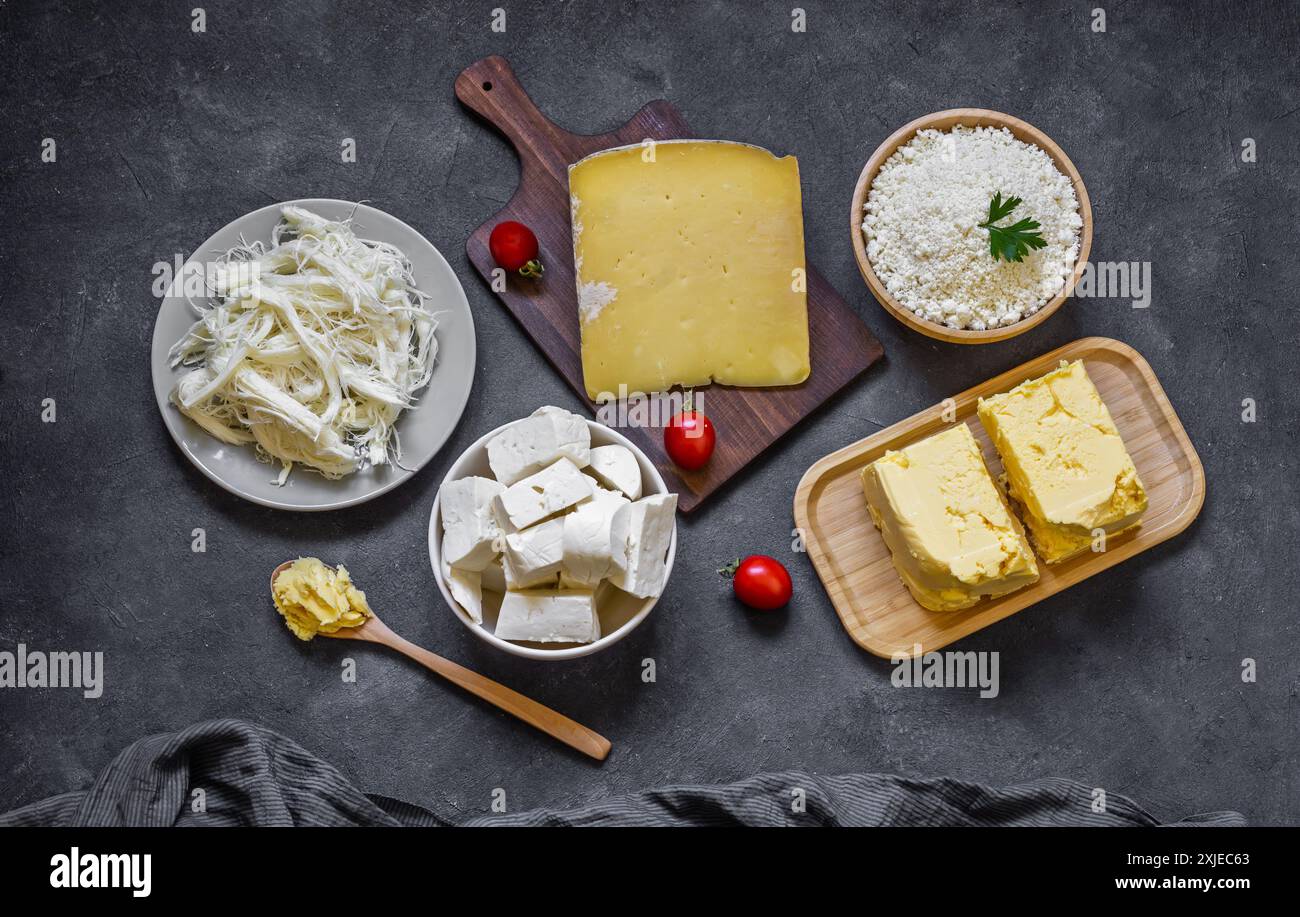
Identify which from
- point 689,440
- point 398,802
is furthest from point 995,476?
point 398,802

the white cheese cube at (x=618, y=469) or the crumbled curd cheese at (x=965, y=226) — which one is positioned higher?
the crumbled curd cheese at (x=965, y=226)

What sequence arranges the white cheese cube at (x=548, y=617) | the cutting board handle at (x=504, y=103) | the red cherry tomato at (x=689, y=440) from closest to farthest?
the white cheese cube at (x=548, y=617) < the red cherry tomato at (x=689, y=440) < the cutting board handle at (x=504, y=103)

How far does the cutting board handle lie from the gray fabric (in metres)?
1.72

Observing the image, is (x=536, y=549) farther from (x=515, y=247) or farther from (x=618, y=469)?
(x=515, y=247)

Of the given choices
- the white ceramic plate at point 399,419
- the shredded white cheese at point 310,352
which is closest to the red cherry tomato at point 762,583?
the white ceramic plate at point 399,419

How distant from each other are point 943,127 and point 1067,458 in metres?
0.93

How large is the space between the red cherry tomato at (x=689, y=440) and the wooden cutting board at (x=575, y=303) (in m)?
0.05

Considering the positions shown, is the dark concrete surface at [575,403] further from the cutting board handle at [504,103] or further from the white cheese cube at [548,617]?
the white cheese cube at [548,617]

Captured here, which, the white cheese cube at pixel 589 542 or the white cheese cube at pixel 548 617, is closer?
the white cheese cube at pixel 589 542

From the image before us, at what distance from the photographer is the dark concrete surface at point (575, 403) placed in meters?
3.05

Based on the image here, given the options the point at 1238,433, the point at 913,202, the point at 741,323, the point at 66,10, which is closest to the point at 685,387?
the point at 741,323

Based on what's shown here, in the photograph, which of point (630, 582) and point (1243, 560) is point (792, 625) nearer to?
point (630, 582)

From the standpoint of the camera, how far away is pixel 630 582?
273 cm

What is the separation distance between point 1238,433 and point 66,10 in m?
3.47
